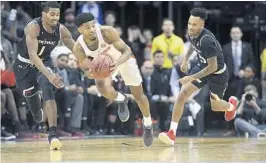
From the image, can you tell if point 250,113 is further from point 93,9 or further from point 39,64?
point 39,64

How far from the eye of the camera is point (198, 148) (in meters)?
11.2

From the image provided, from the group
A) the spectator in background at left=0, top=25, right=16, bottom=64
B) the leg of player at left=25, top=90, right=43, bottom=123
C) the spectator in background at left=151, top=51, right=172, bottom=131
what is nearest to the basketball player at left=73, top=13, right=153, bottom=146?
the leg of player at left=25, top=90, right=43, bottom=123

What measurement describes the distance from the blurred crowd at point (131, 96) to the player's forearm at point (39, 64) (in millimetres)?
3810

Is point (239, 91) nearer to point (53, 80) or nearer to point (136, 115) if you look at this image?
point (136, 115)

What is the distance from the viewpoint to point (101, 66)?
10.5 metres

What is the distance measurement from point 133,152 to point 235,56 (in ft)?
22.1

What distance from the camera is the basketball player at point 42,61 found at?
432 inches

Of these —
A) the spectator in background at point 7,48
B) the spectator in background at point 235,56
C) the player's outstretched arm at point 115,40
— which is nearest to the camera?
the player's outstretched arm at point 115,40

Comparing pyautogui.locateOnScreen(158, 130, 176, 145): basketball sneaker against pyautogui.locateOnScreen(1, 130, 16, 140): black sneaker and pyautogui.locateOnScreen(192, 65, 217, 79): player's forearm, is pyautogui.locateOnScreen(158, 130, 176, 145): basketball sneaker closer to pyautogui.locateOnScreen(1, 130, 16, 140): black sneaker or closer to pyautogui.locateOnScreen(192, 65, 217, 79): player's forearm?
pyautogui.locateOnScreen(192, 65, 217, 79): player's forearm

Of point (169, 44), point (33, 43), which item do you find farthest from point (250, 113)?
point (33, 43)

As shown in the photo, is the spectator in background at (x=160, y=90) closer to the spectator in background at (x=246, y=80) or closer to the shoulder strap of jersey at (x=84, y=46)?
the spectator in background at (x=246, y=80)

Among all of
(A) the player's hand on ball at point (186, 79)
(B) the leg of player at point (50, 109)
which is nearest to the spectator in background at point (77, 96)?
(B) the leg of player at point (50, 109)

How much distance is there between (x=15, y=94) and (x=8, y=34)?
1728 millimetres

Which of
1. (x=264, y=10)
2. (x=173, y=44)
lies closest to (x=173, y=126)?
(x=173, y=44)
